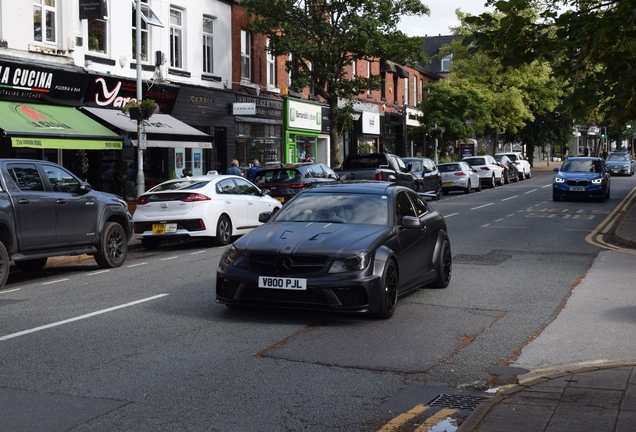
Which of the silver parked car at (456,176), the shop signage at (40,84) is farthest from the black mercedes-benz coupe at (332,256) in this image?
the silver parked car at (456,176)

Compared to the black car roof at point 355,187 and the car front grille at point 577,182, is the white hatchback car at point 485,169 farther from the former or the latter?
the black car roof at point 355,187

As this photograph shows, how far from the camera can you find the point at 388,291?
8922 mm

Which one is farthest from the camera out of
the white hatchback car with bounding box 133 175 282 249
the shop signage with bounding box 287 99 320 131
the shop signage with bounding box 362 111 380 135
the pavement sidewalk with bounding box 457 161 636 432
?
the shop signage with bounding box 362 111 380 135

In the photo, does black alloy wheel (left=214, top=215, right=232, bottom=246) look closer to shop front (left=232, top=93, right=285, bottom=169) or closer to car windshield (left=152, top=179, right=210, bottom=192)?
car windshield (left=152, top=179, right=210, bottom=192)

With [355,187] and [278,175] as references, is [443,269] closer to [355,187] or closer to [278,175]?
[355,187]

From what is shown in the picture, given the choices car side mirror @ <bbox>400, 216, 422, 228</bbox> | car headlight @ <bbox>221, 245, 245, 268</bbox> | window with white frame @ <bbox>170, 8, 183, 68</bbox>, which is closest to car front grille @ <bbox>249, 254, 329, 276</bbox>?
car headlight @ <bbox>221, 245, 245, 268</bbox>

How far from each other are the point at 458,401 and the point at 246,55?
29.2 metres

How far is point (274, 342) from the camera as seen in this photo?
782 cm

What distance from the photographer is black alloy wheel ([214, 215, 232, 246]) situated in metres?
17.6

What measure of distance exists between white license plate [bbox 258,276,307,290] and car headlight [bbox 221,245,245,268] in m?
0.34

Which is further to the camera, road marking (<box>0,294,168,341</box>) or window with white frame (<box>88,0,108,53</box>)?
window with white frame (<box>88,0,108,53</box>)

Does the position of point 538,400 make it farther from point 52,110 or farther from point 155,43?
point 155,43

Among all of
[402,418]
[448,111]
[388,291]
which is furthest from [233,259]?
[448,111]

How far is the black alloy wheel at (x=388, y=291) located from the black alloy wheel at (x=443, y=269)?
1886 mm
